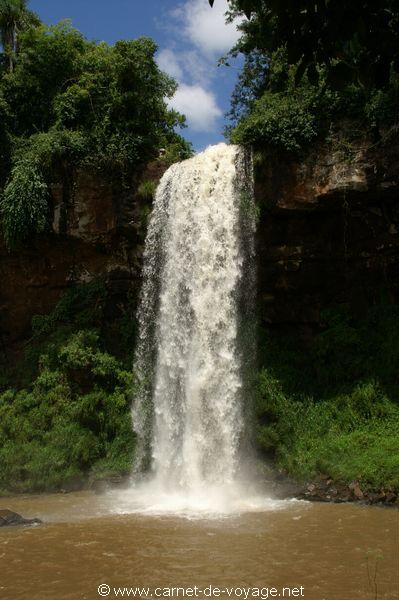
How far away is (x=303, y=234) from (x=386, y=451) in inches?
225

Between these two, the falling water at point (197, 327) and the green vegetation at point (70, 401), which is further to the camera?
the green vegetation at point (70, 401)

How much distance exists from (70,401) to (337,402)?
672 cm

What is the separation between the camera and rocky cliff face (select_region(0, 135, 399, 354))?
43.3 feet

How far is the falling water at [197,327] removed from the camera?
38.4ft

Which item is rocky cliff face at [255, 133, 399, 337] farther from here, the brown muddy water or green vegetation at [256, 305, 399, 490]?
the brown muddy water

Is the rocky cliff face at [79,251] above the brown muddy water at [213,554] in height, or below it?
above

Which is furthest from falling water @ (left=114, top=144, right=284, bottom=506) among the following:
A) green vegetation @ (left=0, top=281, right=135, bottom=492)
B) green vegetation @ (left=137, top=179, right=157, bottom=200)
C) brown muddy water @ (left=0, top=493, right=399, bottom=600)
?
brown muddy water @ (left=0, top=493, right=399, bottom=600)

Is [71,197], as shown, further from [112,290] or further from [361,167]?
[361,167]

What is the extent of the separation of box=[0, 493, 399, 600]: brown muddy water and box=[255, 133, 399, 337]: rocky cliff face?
622 centimetres

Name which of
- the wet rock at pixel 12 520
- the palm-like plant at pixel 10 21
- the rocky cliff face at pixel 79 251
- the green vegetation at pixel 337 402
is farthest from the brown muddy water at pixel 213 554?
the palm-like plant at pixel 10 21

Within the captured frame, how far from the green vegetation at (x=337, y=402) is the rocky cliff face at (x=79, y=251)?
4.93m

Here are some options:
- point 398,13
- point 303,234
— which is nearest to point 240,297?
point 303,234

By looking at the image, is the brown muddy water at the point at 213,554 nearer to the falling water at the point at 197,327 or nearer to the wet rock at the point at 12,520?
the wet rock at the point at 12,520

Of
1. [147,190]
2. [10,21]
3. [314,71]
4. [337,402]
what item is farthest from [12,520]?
[10,21]
